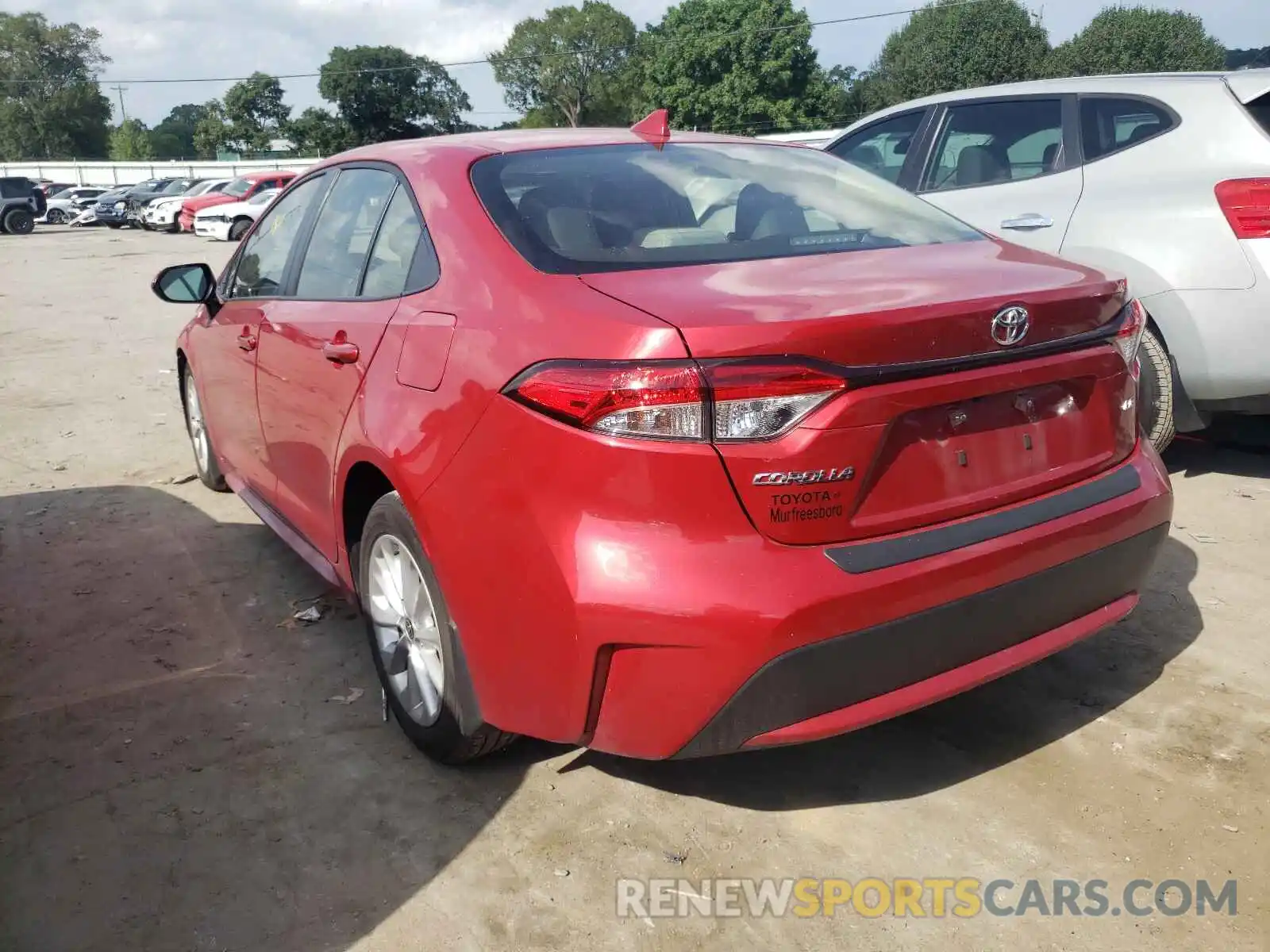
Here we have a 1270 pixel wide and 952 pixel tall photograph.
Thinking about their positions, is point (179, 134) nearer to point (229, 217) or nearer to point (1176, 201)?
point (229, 217)

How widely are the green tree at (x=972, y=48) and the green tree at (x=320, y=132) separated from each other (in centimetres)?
4107

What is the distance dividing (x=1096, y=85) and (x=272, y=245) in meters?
3.96

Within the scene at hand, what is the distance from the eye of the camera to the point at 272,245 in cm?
391

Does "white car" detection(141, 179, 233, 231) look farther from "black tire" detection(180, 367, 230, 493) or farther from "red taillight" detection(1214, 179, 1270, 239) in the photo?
"red taillight" detection(1214, 179, 1270, 239)

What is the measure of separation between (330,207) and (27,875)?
213 centimetres

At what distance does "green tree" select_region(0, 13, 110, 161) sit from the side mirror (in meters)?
104

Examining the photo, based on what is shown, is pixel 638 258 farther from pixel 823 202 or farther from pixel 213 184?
pixel 213 184

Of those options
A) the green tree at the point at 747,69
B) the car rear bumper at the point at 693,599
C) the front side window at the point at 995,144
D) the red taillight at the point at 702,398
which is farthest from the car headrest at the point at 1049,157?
the green tree at the point at 747,69

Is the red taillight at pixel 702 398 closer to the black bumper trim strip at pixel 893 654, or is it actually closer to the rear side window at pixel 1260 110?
the black bumper trim strip at pixel 893 654

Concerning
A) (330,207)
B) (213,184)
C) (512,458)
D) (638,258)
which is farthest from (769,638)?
(213,184)

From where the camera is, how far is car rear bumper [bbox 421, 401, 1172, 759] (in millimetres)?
2035

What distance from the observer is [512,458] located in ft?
7.18

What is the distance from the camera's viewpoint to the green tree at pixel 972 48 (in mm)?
68438

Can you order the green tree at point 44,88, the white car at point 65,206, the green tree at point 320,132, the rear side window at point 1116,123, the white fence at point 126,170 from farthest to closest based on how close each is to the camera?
the green tree at point 44,88 → the green tree at point 320,132 → the white fence at point 126,170 → the white car at point 65,206 → the rear side window at point 1116,123
